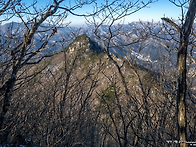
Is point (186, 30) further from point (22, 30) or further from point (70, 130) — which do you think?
point (70, 130)

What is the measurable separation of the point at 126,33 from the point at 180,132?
5095 millimetres

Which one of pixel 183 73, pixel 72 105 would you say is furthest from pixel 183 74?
pixel 72 105

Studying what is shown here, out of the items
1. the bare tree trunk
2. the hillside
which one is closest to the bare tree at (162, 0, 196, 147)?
the bare tree trunk

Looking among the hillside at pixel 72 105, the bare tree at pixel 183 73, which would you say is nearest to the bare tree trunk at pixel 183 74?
the bare tree at pixel 183 73

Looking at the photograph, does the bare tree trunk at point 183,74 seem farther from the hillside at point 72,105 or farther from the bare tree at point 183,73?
the hillside at point 72,105

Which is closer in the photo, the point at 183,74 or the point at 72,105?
the point at 183,74

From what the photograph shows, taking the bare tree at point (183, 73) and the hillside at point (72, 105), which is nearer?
the bare tree at point (183, 73)

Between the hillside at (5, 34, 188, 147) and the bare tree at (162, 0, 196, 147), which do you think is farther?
the hillside at (5, 34, 188, 147)

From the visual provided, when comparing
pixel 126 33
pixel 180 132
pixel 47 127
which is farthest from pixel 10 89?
pixel 126 33

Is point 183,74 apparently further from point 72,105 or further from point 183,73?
point 72,105

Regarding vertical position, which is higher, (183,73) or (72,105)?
(183,73)

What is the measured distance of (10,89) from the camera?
374 centimetres

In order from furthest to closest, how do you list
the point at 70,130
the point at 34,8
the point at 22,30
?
1. the point at 70,130
2. the point at 22,30
3. the point at 34,8

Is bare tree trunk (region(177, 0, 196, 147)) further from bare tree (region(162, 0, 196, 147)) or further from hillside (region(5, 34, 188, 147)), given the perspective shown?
hillside (region(5, 34, 188, 147))
